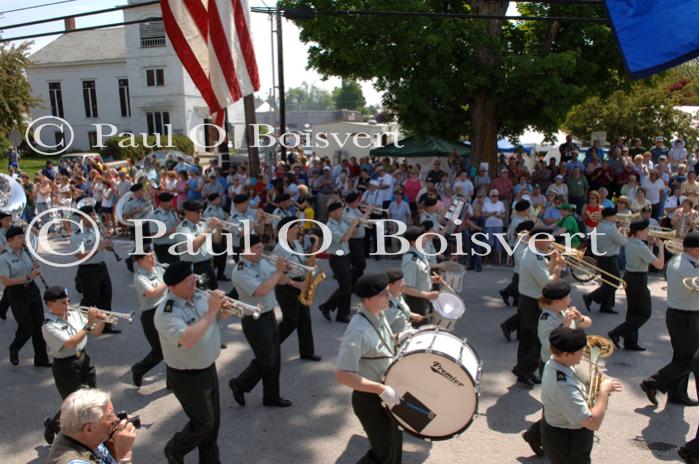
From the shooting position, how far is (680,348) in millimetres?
6090

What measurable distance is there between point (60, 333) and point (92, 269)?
3.20m

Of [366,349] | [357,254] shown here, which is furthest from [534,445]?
[357,254]

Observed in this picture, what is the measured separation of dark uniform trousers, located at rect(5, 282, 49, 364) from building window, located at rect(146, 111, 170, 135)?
35.4m

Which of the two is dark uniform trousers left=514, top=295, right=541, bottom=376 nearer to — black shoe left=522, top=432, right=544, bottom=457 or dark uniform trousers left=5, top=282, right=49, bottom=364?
black shoe left=522, top=432, right=544, bottom=457

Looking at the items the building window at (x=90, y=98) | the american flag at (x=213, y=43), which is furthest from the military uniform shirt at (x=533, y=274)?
the building window at (x=90, y=98)

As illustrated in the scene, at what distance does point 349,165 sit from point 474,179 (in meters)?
3.97

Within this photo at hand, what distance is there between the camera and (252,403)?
649 centimetres

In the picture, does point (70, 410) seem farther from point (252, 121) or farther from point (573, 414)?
point (252, 121)

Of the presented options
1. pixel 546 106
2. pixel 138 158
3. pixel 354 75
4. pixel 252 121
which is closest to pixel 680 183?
pixel 546 106

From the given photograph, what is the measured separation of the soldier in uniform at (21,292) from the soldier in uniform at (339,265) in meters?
3.78

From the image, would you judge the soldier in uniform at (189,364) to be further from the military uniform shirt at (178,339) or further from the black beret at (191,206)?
the black beret at (191,206)

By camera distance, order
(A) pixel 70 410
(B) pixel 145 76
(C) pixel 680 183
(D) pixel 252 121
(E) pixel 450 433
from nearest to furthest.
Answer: (A) pixel 70 410 → (E) pixel 450 433 → (C) pixel 680 183 → (D) pixel 252 121 → (B) pixel 145 76

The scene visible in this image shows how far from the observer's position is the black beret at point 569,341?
4.03 meters

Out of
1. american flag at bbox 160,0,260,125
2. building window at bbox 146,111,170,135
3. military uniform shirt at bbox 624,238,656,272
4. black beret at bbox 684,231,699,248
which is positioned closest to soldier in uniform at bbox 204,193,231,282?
american flag at bbox 160,0,260,125
